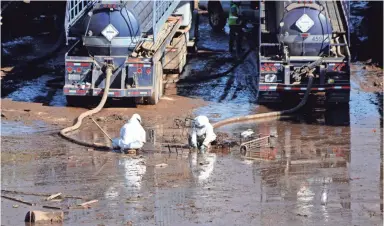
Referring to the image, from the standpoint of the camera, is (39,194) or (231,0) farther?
(231,0)

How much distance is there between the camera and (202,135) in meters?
17.8

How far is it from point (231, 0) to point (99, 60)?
10032 millimetres

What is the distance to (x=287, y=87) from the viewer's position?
73.0 ft

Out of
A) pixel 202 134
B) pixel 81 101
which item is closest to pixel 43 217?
pixel 202 134

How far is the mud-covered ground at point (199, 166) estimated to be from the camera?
45.1 ft

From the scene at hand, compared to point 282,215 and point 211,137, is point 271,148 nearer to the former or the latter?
point 211,137

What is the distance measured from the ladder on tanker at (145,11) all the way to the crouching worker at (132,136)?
5096 millimetres

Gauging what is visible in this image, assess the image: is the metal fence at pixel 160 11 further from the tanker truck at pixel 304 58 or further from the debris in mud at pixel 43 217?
the debris in mud at pixel 43 217

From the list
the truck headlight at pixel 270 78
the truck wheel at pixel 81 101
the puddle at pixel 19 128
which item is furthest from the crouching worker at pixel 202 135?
the truck wheel at pixel 81 101

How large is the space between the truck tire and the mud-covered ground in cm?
839

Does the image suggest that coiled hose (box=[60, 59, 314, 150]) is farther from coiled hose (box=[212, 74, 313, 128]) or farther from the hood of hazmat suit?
the hood of hazmat suit

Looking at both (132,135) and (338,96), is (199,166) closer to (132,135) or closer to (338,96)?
(132,135)

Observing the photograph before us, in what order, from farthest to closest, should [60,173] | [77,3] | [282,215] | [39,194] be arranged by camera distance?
1. [77,3]
2. [60,173]
3. [39,194]
4. [282,215]

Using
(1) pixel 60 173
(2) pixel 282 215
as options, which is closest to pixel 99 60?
(1) pixel 60 173
